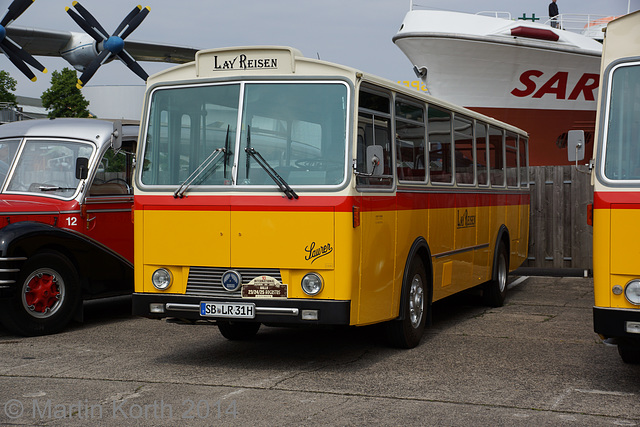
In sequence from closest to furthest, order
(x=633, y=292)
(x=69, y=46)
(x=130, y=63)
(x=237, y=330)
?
(x=633, y=292), (x=237, y=330), (x=130, y=63), (x=69, y=46)

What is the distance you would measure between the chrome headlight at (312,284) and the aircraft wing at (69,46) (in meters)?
25.2

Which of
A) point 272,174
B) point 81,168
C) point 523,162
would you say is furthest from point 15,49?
point 272,174

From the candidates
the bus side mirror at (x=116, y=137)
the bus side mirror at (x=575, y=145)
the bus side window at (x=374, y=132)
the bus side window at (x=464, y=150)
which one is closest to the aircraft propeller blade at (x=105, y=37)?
the bus side mirror at (x=116, y=137)

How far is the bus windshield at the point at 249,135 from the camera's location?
6598mm

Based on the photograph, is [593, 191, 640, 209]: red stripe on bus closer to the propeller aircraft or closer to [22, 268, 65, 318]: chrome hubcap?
Answer: [22, 268, 65, 318]: chrome hubcap

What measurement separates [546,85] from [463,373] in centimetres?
1621

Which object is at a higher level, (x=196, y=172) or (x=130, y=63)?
(x=130, y=63)

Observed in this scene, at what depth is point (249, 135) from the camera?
22.1 ft

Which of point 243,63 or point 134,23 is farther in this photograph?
point 134,23

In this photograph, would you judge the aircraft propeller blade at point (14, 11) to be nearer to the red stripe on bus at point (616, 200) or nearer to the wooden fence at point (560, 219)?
the wooden fence at point (560, 219)

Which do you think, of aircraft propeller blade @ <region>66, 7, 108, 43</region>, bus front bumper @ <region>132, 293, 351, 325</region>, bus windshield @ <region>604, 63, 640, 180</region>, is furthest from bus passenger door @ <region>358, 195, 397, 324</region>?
aircraft propeller blade @ <region>66, 7, 108, 43</region>

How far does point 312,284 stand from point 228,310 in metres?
0.76

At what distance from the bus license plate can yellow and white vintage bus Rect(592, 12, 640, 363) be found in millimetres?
2743

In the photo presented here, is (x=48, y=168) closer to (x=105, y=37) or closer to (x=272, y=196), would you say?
(x=272, y=196)
